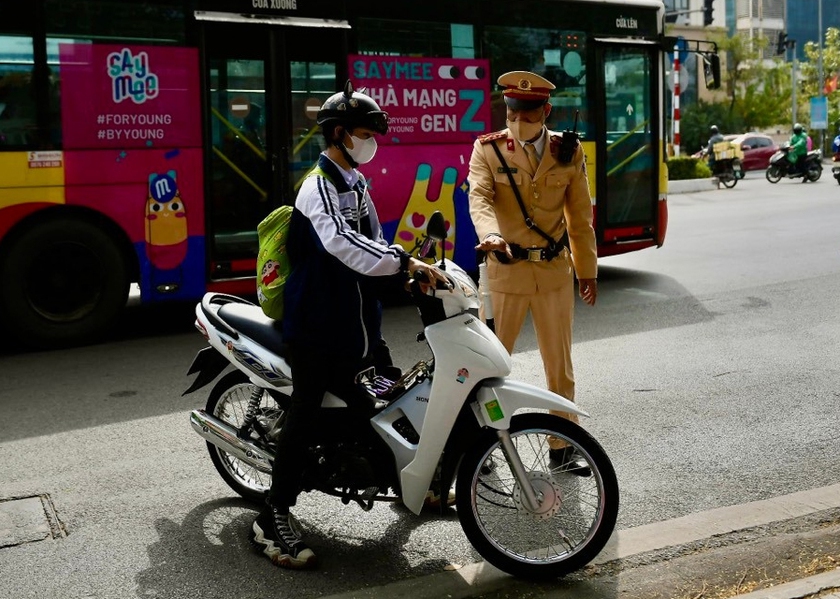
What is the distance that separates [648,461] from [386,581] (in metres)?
1.96

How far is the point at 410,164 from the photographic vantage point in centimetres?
1027

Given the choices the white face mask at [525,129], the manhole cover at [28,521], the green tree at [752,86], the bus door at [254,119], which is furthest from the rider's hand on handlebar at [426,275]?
the green tree at [752,86]

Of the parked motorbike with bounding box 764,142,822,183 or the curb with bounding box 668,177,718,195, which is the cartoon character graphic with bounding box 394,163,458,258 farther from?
the parked motorbike with bounding box 764,142,822,183

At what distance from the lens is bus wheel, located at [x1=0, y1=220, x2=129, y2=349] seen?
8632 mm

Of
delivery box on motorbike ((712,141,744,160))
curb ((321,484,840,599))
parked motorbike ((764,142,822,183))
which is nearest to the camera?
curb ((321,484,840,599))

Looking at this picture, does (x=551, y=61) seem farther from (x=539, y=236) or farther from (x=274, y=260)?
(x=274, y=260)

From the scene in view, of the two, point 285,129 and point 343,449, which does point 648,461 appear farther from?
point 285,129

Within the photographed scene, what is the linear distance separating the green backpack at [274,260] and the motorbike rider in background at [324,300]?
50mm

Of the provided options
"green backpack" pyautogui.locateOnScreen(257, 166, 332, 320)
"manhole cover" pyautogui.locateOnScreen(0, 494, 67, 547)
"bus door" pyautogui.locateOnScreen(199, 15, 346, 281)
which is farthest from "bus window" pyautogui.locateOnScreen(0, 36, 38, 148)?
"green backpack" pyautogui.locateOnScreen(257, 166, 332, 320)

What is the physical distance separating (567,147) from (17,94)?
5.11 meters

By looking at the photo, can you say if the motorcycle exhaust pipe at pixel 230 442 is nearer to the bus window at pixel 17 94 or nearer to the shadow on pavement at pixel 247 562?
the shadow on pavement at pixel 247 562

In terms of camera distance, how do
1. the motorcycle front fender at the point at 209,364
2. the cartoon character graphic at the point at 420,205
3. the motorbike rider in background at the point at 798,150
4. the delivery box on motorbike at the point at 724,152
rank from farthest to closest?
the motorbike rider in background at the point at 798,150 → the delivery box on motorbike at the point at 724,152 → the cartoon character graphic at the point at 420,205 → the motorcycle front fender at the point at 209,364

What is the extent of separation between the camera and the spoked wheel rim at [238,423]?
4.96 meters

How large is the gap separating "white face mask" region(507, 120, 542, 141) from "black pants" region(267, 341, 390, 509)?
140cm
